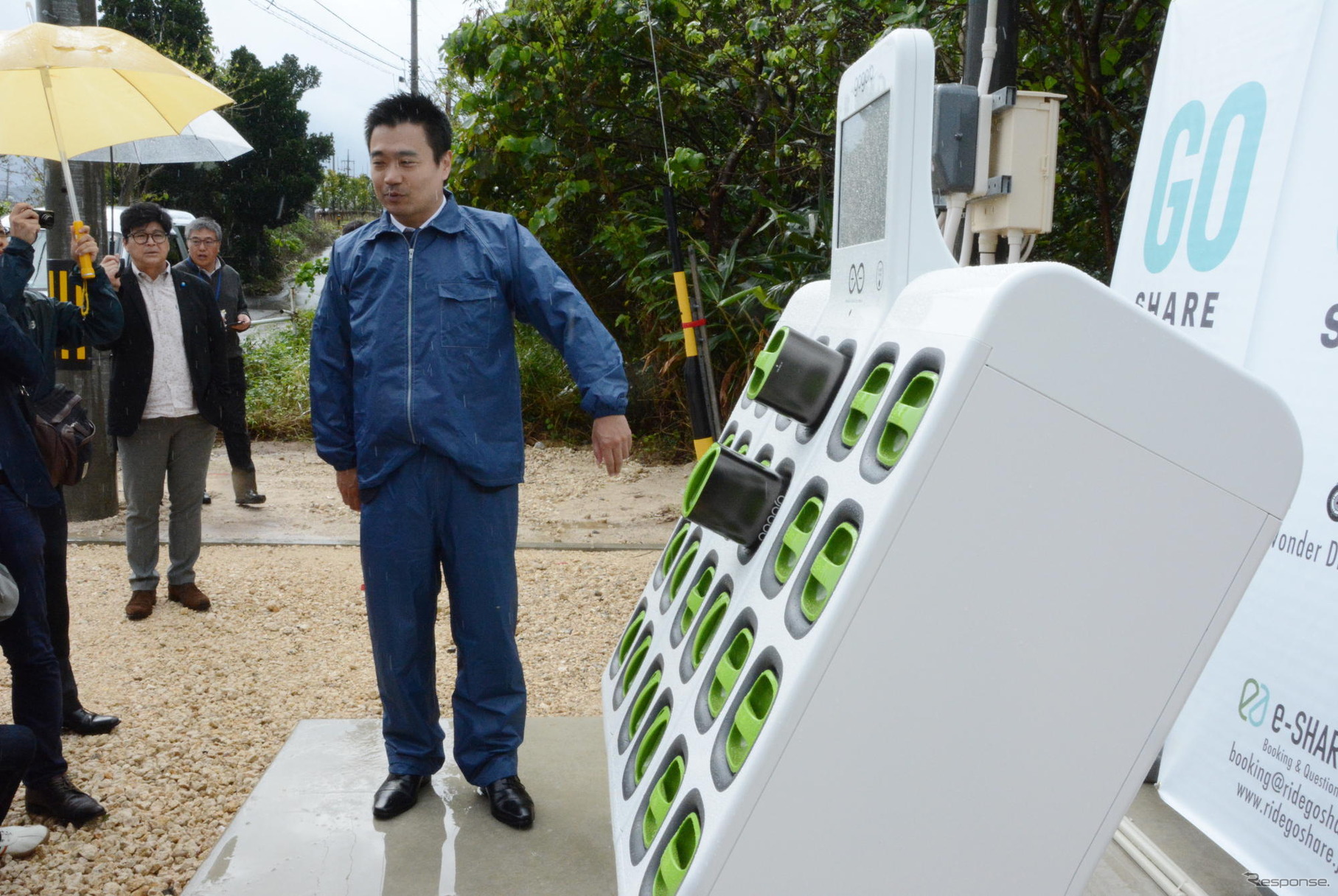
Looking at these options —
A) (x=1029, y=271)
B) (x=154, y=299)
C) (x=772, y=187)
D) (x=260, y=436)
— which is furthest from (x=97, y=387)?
(x=1029, y=271)

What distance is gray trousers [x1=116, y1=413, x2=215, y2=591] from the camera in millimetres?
5328

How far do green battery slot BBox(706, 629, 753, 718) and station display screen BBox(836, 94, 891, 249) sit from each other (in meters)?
0.72

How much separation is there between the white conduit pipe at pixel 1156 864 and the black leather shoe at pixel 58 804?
2.86m

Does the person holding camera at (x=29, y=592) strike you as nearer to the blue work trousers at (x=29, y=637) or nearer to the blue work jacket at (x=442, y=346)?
the blue work trousers at (x=29, y=637)

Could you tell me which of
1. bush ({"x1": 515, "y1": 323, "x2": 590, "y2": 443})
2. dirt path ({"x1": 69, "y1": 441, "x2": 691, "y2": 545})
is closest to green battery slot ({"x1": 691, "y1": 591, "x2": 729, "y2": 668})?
dirt path ({"x1": 69, "y1": 441, "x2": 691, "y2": 545})

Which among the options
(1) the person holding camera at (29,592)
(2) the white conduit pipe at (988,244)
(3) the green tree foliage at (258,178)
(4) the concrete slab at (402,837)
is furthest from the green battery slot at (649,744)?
(3) the green tree foliage at (258,178)

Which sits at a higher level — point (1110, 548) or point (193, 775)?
point (1110, 548)

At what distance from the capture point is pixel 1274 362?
253 centimetres

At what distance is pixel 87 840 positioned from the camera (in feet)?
10.7

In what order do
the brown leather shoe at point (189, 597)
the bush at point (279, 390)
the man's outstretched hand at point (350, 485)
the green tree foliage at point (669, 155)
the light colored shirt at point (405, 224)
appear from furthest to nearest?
the bush at point (279, 390) < the green tree foliage at point (669, 155) < the brown leather shoe at point (189, 597) < the man's outstretched hand at point (350, 485) < the light colored shirt at point (405, 224)

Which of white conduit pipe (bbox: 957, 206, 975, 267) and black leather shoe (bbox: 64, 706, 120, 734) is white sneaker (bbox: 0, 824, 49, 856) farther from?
white conduit pipe (bbox: 957, 206, 975, 267)

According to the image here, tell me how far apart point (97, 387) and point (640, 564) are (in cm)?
380

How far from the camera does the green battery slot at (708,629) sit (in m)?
1.82

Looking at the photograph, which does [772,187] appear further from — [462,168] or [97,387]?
[97,387]
